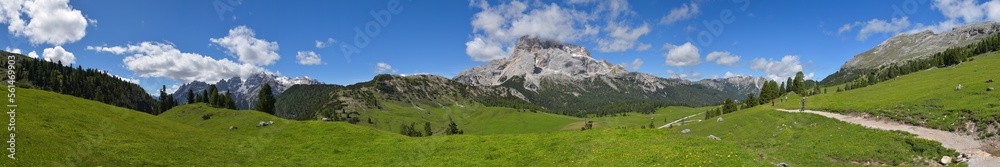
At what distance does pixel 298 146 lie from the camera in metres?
43.8

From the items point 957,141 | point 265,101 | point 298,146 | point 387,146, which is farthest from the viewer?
point 265,101

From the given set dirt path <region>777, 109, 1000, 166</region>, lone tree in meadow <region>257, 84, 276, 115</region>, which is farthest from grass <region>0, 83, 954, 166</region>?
lone tree in meadow <region>257, 84, 276, 115</region>

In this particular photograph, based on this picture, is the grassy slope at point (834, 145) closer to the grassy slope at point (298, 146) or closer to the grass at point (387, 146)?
the grass at point (387, 146)

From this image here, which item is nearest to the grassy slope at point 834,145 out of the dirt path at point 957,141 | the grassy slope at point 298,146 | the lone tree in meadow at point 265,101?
the dirt path at point 957,141

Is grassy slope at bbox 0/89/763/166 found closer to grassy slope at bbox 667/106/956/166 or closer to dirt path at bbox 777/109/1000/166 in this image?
grassy slope at bbox 667/106/956/166

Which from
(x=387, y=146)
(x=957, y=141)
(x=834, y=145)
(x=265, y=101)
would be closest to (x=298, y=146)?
(x=387, y=146)

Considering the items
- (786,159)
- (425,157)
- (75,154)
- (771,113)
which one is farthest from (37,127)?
(771,113)

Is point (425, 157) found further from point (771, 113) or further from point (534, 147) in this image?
point (771, 113)

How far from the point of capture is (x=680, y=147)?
101ft

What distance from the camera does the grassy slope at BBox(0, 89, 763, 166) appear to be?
93.0 ft

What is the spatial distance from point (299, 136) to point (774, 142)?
50523 millimetres

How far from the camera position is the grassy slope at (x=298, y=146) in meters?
28.3

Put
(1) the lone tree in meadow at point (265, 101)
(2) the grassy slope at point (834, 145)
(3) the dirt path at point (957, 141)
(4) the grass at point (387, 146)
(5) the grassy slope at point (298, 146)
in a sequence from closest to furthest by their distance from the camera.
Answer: (5) the grassy slope at point (298, 146), (4) the grass at point (387, 146), (3) the dirt path at point (957, 141), (2) the grassy slope at point (834, 145), (1) the lone tree in meadow at point (265, 101)

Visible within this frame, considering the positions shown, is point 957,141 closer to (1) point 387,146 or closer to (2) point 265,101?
(1) point 387,146
